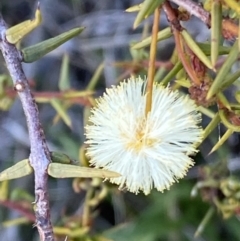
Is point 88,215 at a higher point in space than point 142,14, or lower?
lower

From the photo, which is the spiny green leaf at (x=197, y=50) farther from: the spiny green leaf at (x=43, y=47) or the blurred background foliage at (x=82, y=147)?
the blurred background foliage at (x=82, y=147)

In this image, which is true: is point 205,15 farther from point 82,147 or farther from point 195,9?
point 82,147

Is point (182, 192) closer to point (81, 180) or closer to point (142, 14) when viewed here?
point (81, 180)

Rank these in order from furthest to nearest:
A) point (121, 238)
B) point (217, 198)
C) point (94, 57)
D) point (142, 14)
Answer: point (94, 57) < point (121, 238) < point (217, 198) < point (142, 14)

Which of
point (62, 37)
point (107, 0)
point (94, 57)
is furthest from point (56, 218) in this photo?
point (62, 37)

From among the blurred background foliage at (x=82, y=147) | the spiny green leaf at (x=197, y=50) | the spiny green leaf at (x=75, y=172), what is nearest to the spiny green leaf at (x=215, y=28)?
the spiny green leaf at (x=197, y=50)

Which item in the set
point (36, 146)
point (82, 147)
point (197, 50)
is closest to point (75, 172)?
point (36, 146)

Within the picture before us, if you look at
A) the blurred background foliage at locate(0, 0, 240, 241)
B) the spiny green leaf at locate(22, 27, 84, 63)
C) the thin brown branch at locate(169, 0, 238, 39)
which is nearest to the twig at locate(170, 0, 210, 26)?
the thin brown branch at locate(169, 0, 238, 39)
